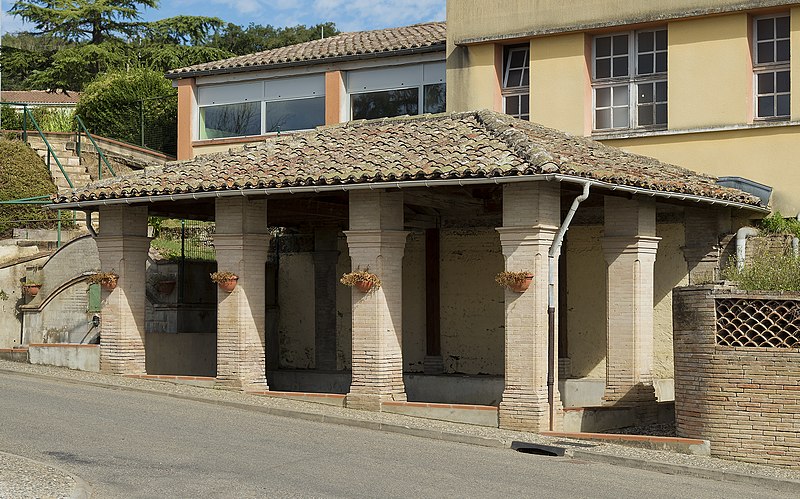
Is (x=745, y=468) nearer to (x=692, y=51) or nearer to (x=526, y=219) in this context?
(x=526, y=219)

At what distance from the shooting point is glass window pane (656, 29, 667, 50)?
22.0m

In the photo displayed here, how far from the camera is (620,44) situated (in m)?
22.5

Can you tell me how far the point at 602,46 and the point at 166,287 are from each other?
9.79 meters

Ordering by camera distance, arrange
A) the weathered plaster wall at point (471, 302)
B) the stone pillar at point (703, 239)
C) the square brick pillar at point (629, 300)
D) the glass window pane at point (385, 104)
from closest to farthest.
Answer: the square brick pillar at point (629, 300)
the stone pillar at point (703, 239)
the weathered plaster wall at point (471, 302)
the glass window pane at point (385, 104)

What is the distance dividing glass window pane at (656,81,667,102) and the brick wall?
7.39 m

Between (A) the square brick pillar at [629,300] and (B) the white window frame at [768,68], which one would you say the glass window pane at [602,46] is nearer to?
(B) the white window frame at [768,68]

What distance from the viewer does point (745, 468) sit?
14258mm

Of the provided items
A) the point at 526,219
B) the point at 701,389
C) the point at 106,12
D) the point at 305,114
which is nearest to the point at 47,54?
the point at 106,12

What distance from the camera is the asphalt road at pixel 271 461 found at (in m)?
11.7

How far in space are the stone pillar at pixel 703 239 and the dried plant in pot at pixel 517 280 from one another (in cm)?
491

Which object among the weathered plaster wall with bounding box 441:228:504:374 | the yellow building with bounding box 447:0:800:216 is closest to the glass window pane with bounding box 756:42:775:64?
the yellow building with bounding box 447:0:800:216

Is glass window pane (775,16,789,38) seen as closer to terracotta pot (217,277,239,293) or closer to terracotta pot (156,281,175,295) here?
terracotta pot (217,277,239,293)

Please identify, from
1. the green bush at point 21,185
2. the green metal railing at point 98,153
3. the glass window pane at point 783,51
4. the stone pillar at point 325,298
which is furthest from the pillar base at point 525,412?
the green metal railing at point 98,153

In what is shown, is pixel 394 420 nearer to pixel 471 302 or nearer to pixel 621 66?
pixel 471 302
